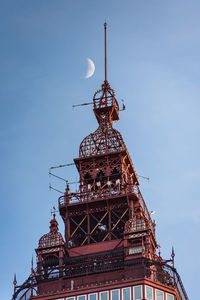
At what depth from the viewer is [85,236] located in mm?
150500

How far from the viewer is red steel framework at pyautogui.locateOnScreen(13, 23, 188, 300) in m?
137

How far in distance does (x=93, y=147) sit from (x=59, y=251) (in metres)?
20.5

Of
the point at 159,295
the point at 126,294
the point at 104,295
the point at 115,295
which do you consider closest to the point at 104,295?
the point at 104,295

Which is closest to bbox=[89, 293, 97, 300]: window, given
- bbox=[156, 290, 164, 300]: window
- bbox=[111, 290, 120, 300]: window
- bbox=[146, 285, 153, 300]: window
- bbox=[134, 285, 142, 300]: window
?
bbox=[111, 290, 120, 300]: window

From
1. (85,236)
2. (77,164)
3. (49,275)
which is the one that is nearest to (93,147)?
(77,164)

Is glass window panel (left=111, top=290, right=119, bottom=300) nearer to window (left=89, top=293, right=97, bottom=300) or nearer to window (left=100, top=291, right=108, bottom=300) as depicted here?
window (left=100, top=291, right=108, bottom=300)

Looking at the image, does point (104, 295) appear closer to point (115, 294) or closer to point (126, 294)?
point (115, 294)

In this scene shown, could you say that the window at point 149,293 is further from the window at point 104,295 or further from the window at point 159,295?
the window at point 104,295

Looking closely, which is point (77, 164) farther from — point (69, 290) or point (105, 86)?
point (69, 290)

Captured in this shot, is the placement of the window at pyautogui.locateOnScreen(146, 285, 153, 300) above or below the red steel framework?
below

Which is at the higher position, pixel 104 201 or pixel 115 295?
pixel 104 201

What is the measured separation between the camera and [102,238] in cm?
15038

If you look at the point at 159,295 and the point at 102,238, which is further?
the point at 102,238

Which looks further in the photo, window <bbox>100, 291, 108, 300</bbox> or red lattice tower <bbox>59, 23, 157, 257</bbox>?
red lattice tower <bbox>59, 23, 157, 257</bbox>
